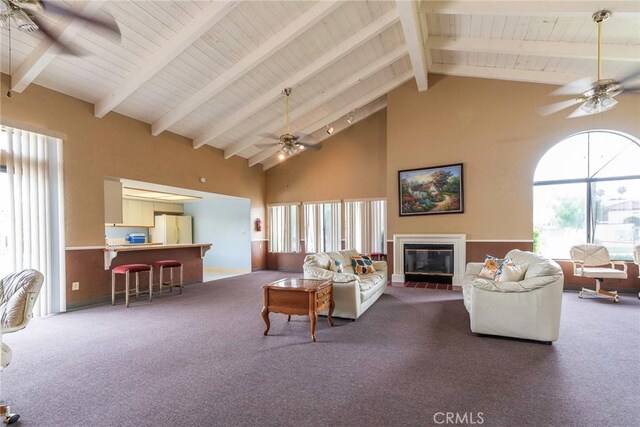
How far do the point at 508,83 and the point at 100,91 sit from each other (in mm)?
Answer: 7695

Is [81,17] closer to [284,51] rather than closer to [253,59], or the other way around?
[253,59]

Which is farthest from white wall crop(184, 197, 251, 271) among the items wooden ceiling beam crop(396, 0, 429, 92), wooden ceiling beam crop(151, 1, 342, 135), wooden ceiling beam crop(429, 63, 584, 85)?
wooden ceiling beam crop(429, 63, 584, 85)

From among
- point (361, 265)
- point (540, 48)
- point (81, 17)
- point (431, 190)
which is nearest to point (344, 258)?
point (361, 265)

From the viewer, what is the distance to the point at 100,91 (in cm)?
476

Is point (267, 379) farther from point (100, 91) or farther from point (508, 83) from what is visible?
point (508, 83)

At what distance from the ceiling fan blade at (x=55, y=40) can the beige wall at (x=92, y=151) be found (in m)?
2.54

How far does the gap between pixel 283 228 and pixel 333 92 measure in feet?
14.5

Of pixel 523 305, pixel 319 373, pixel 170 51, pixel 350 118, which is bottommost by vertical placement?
pixel 319 373

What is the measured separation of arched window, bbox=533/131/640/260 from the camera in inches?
219

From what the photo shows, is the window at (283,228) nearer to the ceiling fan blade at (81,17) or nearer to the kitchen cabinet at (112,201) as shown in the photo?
the kitchen cabinet at (112,201)

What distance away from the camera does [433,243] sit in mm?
6605

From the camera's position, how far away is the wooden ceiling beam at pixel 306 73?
15.4ft

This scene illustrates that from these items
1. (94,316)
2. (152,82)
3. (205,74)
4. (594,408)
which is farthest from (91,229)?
(594,408)

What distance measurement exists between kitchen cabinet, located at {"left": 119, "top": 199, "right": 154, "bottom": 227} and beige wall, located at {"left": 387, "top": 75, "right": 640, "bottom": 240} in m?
6.98
